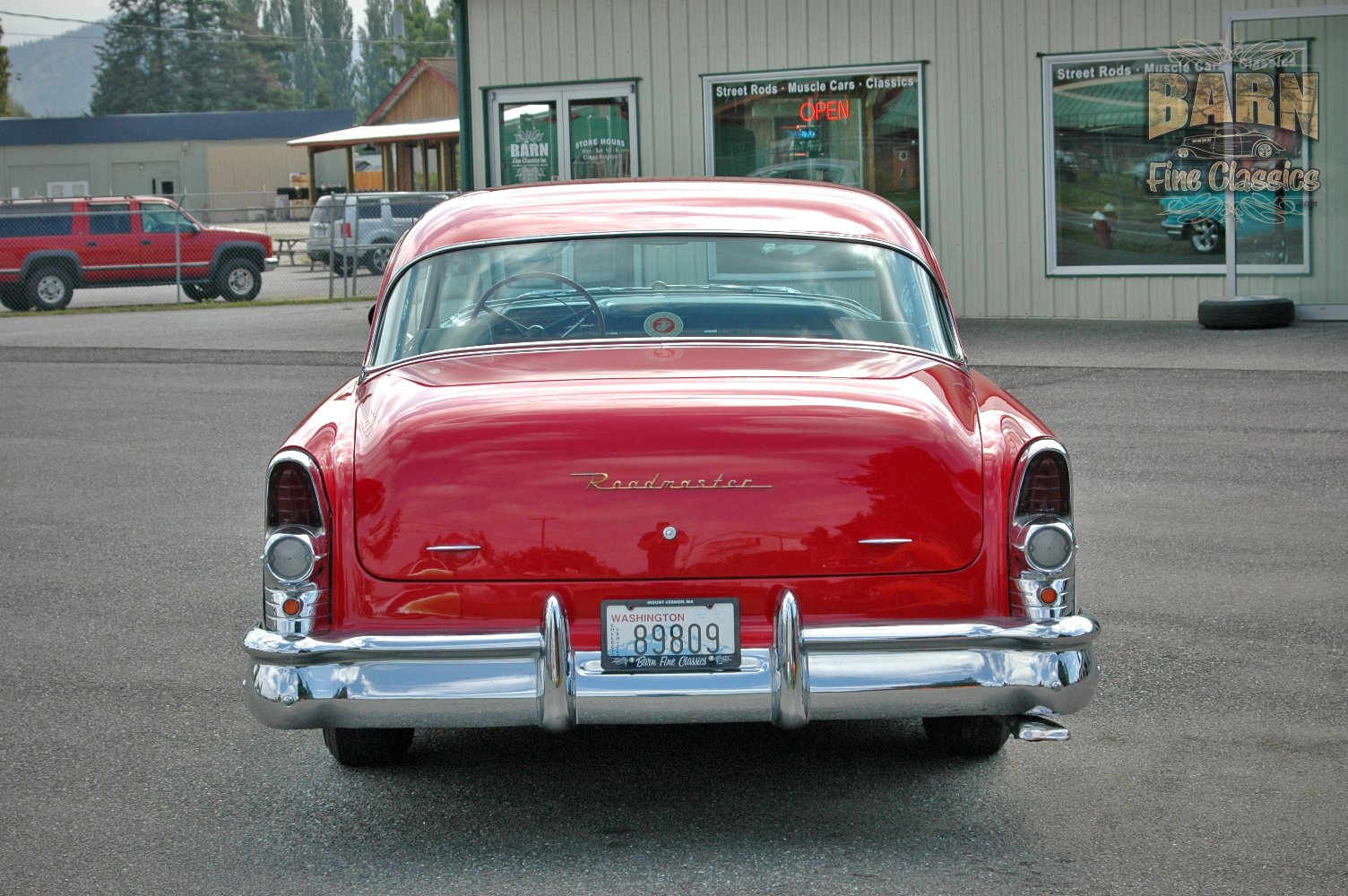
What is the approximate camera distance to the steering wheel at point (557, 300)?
4.97 meters

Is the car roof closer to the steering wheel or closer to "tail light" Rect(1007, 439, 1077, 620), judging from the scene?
the steering wheel

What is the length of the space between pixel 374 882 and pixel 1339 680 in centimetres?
320

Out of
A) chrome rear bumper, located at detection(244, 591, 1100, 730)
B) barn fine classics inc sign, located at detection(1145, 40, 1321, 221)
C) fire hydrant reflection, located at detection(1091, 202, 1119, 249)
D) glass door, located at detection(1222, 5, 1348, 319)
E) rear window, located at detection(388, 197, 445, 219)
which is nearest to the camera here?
chrome rear bumper, located at detection(244, 591, 1100, 730)

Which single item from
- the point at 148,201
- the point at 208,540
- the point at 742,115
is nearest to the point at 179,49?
the point at 148,201

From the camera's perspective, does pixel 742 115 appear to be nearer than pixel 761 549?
No

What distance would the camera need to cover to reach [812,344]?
4777mm

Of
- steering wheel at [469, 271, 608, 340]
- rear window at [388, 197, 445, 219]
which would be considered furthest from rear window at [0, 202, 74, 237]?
steering wheel at [469, 271, 608, 340]

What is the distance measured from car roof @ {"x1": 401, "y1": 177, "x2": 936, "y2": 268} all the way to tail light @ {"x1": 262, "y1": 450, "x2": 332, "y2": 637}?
1212 mm

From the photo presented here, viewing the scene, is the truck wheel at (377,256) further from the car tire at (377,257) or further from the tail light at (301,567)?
the tail light at (301,567)

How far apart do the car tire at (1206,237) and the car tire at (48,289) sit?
16.5 metres

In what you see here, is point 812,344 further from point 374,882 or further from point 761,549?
point 374,882

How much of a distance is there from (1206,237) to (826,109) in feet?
13.8

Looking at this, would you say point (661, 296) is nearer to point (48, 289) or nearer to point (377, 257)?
point (48, 289)

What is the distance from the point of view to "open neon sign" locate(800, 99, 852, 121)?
18.1 meters
